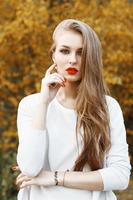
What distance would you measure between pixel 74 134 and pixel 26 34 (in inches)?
157

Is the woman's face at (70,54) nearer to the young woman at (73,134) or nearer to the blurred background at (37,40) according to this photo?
the young woman at (73,134)

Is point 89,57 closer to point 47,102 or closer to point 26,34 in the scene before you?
point 47,102

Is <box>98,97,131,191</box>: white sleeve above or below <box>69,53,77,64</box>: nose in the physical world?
below

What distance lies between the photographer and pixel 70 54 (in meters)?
2.74

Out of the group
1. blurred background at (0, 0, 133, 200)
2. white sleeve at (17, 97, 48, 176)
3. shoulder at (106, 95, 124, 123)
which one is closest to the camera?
white sleeve at (17, 97, 48, 176)

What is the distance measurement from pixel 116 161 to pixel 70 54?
513 millimetres

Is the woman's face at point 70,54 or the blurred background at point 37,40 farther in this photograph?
the blurred background at point 37,40

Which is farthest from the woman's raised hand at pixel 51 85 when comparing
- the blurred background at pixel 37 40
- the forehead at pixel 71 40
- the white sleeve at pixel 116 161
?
the blurred background at pixel 37 40

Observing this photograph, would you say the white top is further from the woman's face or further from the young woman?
the woman's face

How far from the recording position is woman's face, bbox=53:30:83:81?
108 inches

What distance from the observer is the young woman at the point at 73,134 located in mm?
2688

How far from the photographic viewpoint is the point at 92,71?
2.75 m

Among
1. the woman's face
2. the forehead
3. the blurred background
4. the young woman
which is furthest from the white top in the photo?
the blurred background

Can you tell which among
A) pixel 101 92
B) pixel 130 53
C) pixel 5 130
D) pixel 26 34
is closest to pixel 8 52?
pixel 26 34
